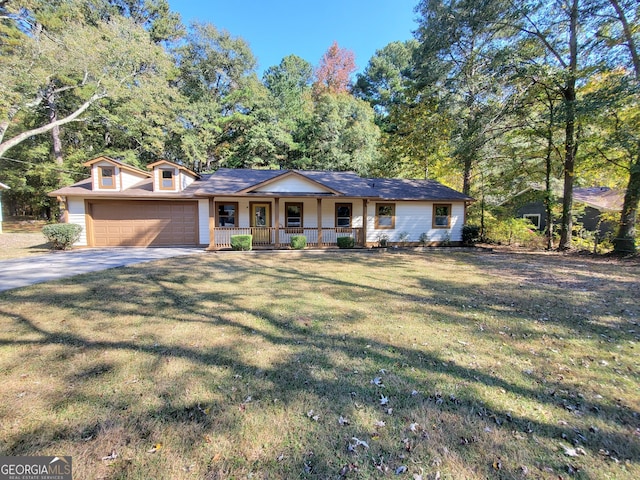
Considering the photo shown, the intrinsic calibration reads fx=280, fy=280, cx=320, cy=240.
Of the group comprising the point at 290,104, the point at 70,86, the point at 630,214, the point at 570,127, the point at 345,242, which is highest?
the point at 290,104

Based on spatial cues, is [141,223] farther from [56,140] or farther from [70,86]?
[56,140]

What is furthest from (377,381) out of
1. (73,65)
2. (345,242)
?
(73,65)

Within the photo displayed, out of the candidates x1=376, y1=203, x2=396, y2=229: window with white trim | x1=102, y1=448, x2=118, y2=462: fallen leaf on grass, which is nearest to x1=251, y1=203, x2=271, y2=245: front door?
x1=376, y1=203, x2=396, y2=229: window with white trim

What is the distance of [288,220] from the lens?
583 inches

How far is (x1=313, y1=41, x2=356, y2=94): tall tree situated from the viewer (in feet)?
96.9

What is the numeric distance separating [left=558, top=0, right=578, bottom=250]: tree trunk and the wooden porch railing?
936 centimetres

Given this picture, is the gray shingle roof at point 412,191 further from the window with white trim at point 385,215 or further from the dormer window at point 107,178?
the dormer window at point 107,178

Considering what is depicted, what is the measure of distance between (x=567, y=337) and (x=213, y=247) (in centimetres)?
1220

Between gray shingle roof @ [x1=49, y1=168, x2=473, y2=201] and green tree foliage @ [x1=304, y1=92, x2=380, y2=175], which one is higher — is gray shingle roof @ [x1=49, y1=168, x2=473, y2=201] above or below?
below

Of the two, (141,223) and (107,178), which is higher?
(107,178)

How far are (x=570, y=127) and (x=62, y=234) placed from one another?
22.7 metres

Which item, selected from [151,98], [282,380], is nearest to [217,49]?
[151,98]

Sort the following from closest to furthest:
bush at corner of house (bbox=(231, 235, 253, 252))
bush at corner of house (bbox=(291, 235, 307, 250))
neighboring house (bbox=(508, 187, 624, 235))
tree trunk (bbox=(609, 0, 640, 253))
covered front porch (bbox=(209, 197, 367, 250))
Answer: tree trunk (bbox=(609, 0, 640, 253)), bush at corner of house (bbox=(231, 235, 253, 252)), bush at corner of house (bbox=(291, 235, 307, 250)), covered front porch (bbox=(209, 197, 367, 250)), neighboring house (bbox=(508, 187, 624, 235))

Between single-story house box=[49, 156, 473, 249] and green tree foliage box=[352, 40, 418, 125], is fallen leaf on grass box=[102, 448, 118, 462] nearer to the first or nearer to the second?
single-story house box=[49, 156, 473, 249]
